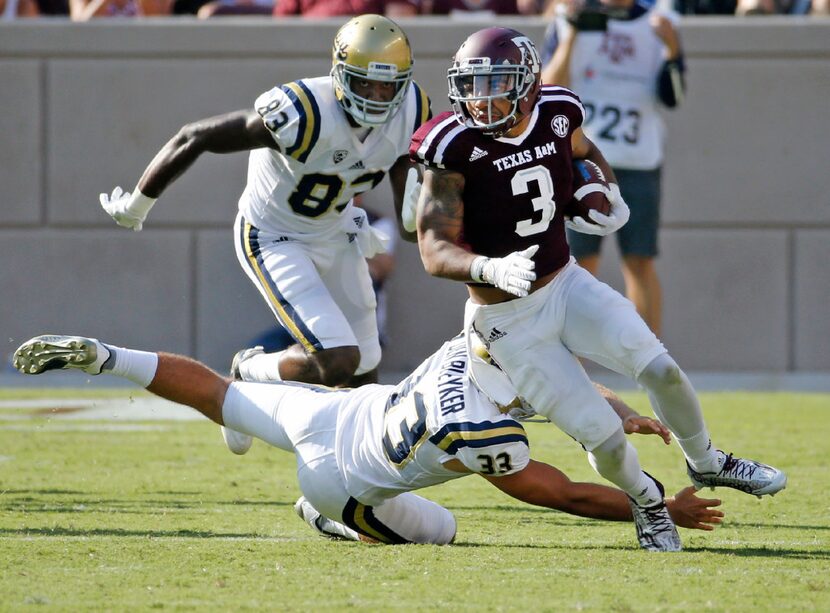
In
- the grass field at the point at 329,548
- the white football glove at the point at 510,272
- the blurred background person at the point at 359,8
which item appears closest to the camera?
the grass field at the point at 329,548

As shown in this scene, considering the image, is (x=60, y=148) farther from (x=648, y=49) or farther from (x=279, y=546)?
(x=279, y=546)

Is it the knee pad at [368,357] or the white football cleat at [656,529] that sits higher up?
the white football cleat at [656,529]

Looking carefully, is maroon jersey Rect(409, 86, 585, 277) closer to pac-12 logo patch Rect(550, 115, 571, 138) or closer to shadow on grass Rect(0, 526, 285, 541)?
pac-12 logo patch Rect(550, 115, 571, 138)

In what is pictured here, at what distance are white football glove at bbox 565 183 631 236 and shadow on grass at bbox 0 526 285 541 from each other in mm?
1312

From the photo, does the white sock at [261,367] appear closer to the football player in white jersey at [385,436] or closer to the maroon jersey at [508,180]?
the football player in white jersey at [385,436]

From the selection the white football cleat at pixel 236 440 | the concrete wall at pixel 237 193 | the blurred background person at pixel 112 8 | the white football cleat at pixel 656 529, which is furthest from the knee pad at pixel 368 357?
the blurred background person at pixel 112 8

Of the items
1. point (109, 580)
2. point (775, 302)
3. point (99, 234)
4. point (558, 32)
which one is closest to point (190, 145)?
point (109, 580)

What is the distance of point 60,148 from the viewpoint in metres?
9.09

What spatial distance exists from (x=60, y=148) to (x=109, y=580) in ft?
20.2

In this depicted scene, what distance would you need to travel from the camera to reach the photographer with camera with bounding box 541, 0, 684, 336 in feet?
25.2

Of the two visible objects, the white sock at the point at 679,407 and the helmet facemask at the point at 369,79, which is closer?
the white sock at the point at 679,407

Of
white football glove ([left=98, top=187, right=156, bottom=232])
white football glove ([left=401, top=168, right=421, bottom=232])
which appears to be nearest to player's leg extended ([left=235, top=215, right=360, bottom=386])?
white football glove ([left=98, top=187, right=156, bottom=232])

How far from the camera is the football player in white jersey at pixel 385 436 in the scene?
3.74 metres

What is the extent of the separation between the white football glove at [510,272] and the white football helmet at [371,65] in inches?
56.4
